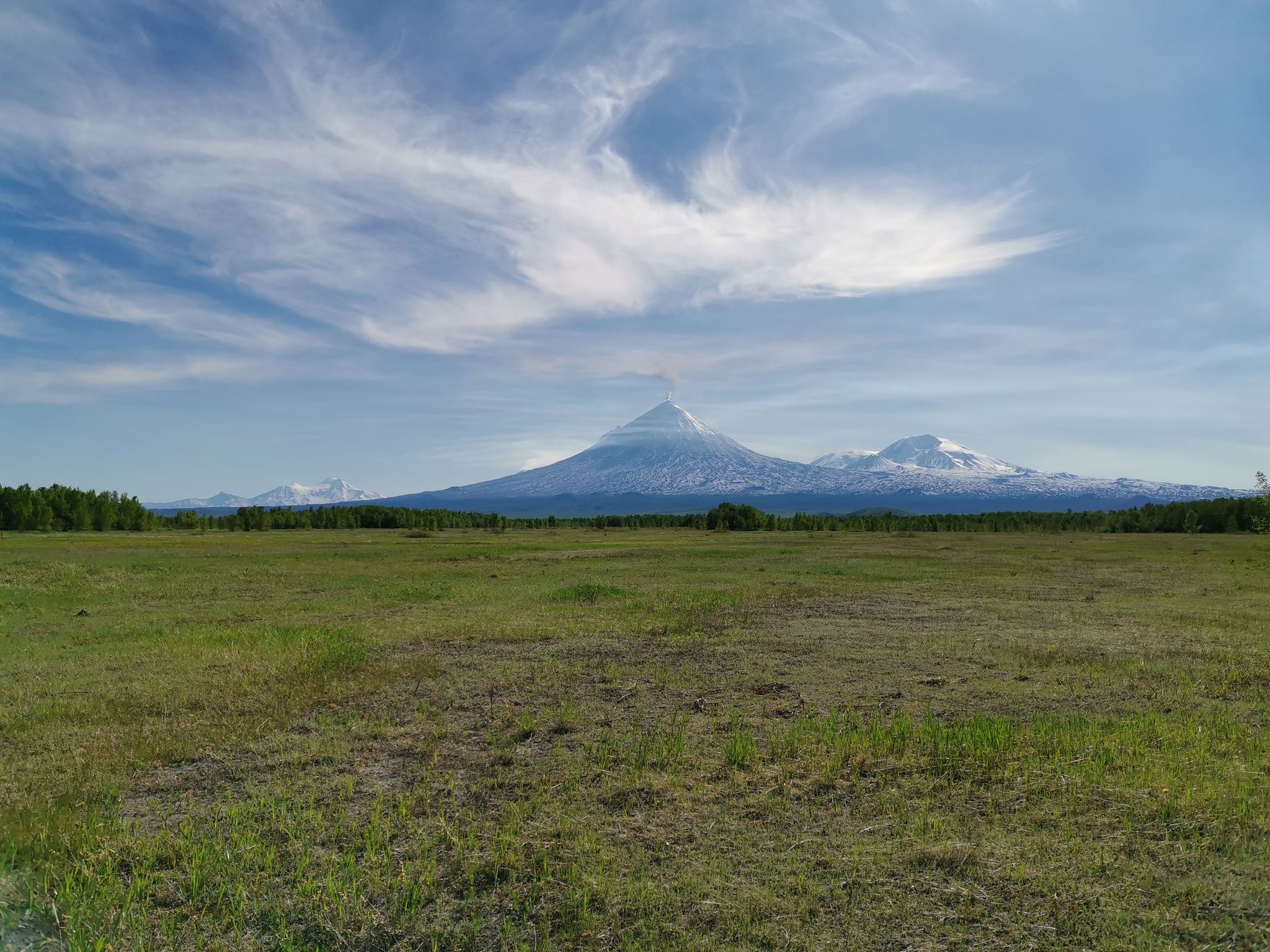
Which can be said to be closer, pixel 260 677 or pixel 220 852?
pixel 220 852

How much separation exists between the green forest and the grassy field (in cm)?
9363

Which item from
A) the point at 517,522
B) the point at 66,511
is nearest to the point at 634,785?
the point at 66,511

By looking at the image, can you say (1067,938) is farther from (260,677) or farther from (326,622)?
(326,622)

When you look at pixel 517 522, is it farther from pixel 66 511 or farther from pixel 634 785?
pixel 634 785

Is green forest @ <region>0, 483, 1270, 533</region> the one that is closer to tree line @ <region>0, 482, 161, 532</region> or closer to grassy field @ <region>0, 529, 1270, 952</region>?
tree line @ <region>0, 482, 161, 532</region>

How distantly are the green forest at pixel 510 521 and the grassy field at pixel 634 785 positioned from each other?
93626 millimetres

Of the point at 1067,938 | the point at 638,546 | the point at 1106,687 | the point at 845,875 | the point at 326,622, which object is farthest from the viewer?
the point at 638,546

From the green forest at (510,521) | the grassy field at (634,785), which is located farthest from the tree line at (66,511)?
the grassy field at (634,785)

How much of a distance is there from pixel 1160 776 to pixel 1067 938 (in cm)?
395

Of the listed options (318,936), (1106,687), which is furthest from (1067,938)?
(1106,687)

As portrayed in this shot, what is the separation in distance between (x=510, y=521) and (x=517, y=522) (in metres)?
1.91

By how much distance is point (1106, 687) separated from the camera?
1288 cm

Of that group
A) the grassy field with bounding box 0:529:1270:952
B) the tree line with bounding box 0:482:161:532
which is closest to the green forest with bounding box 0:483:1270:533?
the tree line with bounding box 0:482:161:532

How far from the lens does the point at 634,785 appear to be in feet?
27.4
